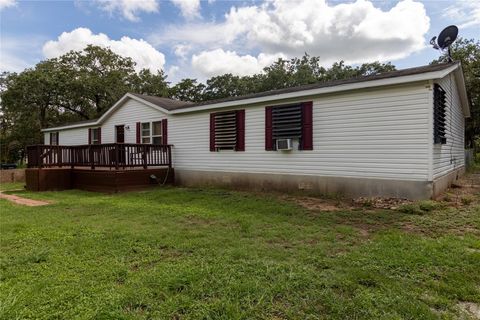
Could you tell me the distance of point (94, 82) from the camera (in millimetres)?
19750

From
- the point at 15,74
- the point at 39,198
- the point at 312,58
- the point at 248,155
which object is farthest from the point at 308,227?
the point at 312,58

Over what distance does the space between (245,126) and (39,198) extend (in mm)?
5924

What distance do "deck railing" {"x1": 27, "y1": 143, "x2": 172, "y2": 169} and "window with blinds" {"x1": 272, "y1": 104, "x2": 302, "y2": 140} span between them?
4.31 metres

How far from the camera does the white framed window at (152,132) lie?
1137 cm

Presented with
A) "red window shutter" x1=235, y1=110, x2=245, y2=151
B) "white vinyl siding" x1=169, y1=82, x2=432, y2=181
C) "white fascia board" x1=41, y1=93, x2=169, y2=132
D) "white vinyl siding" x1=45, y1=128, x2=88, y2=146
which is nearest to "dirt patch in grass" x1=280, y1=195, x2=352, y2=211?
"white vinyl siding" x1=169, y1=82, x2=432, y2=181

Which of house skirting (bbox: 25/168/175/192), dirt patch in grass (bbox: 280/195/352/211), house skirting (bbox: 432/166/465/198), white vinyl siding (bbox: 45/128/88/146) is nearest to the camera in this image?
dirt patch in grass (bbox: 280/195/352/211)

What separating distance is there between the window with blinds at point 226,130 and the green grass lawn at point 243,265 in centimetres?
384

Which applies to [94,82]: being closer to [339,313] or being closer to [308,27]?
[308,27]

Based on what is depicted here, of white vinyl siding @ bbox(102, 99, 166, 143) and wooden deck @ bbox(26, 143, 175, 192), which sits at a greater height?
white vinyl siding @ bbox(102, 99, 166, 143)

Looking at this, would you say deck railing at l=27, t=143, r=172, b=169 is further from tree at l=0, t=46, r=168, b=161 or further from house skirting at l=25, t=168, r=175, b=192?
tree at l=0, t=46, r=168, b=161

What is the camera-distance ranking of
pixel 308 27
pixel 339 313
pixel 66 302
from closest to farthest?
pixel 339 313 → pixel 66 302 → pixel 308 27

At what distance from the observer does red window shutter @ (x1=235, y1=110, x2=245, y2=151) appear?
28.7ft

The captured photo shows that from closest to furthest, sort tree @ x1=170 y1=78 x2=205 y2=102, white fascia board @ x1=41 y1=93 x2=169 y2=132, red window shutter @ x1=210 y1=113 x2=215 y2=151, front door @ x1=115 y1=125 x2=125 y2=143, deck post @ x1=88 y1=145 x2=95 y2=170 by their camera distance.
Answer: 1. red window shutter @ x1=210 y1=113 x2=215 y2=151
2. deck post @ x1=88 y1=145 x2=95 y2=170
3. white fascia board @ x1=41 y1=93 x2=169 y2=132
4. front door @ x1=115 y1=125 x2=125 y2=143
5. tree @ x1=170 y1=78 x2=205 y2=102

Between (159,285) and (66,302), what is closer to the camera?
(66,302)
